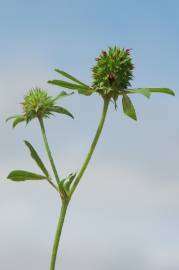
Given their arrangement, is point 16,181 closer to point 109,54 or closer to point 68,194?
point 68,194

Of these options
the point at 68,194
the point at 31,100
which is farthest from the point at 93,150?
the point at 31,100

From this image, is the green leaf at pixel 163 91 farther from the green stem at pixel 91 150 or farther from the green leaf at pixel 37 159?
the green leaf at pixel 37 159

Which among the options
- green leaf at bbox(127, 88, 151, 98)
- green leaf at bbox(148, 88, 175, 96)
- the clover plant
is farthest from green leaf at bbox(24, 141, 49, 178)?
green leaf at bbox(148, 88, 175, 96)

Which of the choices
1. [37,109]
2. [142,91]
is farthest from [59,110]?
[142,91]

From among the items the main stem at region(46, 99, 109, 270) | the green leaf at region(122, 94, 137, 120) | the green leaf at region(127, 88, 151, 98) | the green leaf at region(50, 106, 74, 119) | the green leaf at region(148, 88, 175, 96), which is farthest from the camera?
the green leaf at region(50, 106, 74, 119)

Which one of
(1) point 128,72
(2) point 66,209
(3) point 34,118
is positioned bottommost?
(2) point 66,209

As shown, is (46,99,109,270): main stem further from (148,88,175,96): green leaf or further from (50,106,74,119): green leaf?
(50,106,74,119): green leaf
